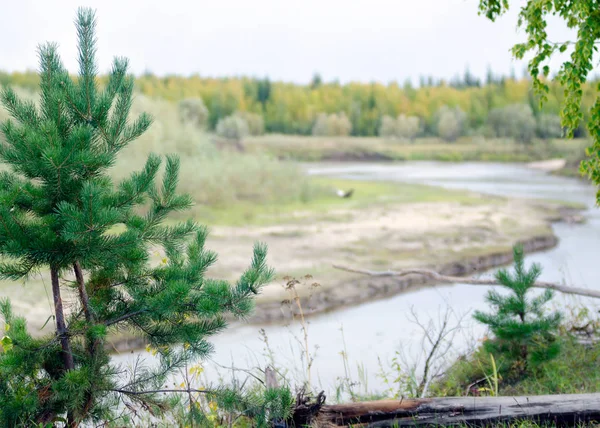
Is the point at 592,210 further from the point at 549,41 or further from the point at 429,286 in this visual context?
the point at 549,41

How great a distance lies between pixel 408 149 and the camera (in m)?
44.2

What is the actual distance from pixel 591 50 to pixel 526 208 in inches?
680

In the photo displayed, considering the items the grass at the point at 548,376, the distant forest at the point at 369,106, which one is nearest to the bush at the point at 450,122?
the distant forest at the point at 369,106

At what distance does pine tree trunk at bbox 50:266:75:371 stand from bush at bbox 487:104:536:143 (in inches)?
1553

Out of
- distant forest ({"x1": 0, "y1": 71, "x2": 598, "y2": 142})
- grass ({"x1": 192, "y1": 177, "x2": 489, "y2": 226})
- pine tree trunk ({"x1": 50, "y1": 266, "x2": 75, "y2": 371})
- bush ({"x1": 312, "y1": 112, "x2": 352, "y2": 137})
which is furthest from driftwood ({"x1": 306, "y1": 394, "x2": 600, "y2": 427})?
bush ({"x1": 312, "y1": 112, "x2": 352, "y2": 137})

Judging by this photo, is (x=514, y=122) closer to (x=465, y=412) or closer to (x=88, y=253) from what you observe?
(x=465, y=412)

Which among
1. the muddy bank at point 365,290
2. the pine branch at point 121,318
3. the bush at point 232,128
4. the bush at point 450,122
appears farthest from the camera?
the bush at point 450,122

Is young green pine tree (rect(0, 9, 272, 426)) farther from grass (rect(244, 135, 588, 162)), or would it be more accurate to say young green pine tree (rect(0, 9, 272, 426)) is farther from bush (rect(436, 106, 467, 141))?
bush (rect(436, 106, 467, 141))

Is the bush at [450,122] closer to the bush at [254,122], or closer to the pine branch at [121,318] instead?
the bush at [254,122]

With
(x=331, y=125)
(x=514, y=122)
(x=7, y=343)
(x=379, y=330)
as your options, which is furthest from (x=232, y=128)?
(x=7, y=343)

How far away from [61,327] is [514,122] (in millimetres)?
40575

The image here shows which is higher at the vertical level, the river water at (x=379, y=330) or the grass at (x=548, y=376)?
the grass at (x=548, y=376)

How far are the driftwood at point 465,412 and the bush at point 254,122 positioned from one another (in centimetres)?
3601

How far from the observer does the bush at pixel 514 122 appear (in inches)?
1588
